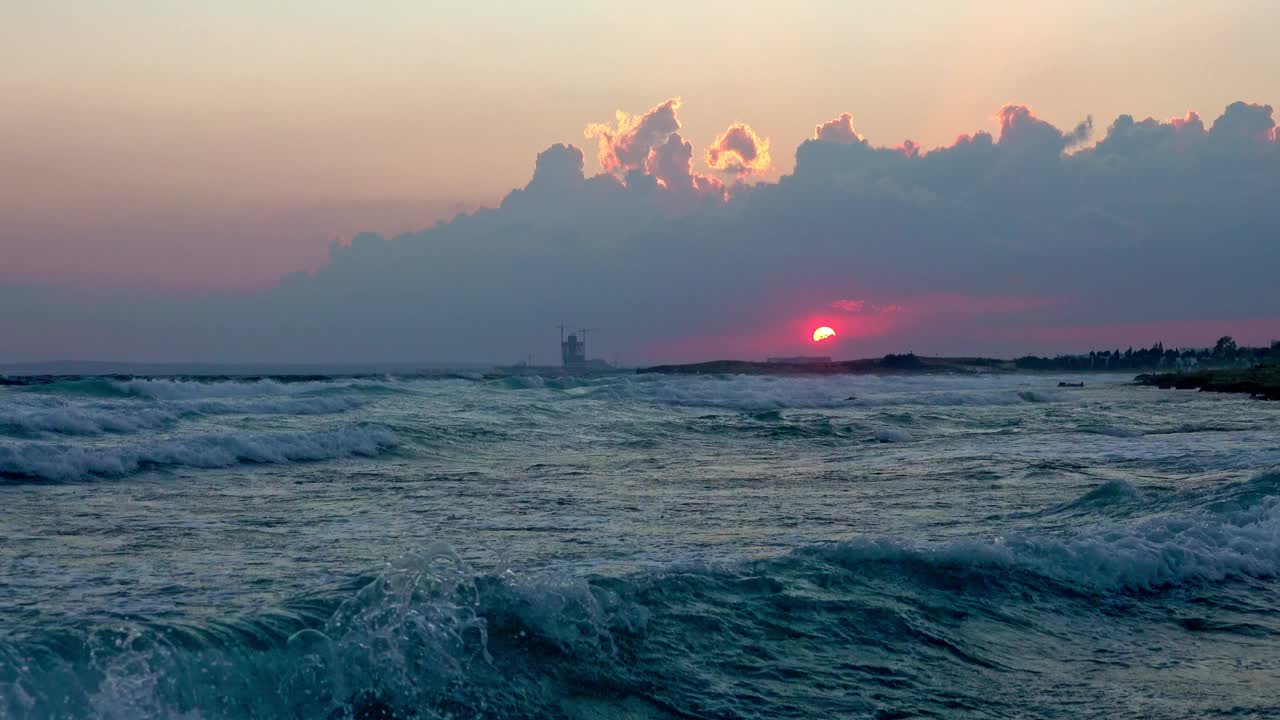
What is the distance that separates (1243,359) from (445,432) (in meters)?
→ 140

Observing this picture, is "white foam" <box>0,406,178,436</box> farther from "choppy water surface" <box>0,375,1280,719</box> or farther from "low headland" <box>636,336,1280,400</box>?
"low headland" <box>636,336,1280,400</box>

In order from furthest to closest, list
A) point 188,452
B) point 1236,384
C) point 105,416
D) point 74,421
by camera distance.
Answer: point 1236,384, point 105,416, point 74,421, point 188,452

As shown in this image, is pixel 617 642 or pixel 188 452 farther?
pixel 188 452

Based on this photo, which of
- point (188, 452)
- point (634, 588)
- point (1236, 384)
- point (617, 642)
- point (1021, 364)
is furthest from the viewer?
point (1021, 364)

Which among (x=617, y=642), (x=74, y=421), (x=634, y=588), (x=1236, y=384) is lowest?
(x=617, y=642)

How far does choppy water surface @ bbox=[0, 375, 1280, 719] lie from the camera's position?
6.38m

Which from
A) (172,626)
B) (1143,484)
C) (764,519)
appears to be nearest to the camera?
(172,626)

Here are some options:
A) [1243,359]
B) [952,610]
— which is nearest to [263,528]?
[952,610]

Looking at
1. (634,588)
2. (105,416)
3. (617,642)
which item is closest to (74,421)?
(105,416)

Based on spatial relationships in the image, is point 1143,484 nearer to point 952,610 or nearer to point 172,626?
point 952,610

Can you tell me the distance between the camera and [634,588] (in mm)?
8172

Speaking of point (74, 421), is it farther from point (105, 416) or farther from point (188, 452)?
point (188, 452)

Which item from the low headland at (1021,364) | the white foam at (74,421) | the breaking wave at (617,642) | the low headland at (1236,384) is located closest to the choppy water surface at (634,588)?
the breaking wave at (617,642)

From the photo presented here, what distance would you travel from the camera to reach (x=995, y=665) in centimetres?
725
